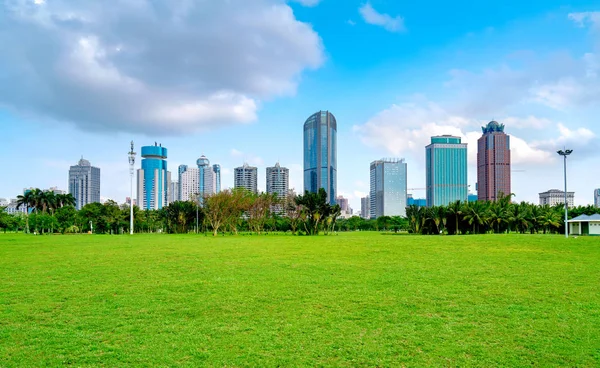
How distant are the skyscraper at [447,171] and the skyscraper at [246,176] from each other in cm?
7732

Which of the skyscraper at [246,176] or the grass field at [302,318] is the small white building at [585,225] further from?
the skyscraper at [246,176]

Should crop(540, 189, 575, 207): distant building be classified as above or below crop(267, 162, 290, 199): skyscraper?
below

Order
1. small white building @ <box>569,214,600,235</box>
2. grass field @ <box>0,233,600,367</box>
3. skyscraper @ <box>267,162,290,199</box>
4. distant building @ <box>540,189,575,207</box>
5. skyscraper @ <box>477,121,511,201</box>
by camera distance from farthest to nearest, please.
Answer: skyscraper @ <box>267,162,290,199</box>
distant building @ <box>540,189,575,207</box>
skyscraper @ <box>477,121,511,201</box>
small white building @ <box>569,214,600,235</box>
grass field @ <box>0,233,600,367</box>

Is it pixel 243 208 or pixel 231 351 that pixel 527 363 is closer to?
pixel 231 351

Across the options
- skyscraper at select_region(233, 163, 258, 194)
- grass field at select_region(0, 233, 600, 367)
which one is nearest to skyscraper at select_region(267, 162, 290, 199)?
skyscraper at select_region(233, 163, 258, 194)

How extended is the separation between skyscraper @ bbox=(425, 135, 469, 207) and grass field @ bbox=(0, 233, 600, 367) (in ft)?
574

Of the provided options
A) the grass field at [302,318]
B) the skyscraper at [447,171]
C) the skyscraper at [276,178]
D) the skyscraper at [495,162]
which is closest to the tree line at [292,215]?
the grass field at [302,318]

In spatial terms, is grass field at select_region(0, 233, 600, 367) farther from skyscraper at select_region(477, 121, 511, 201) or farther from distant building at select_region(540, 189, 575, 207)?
distant building at select_region(540, 189, 575, 207)

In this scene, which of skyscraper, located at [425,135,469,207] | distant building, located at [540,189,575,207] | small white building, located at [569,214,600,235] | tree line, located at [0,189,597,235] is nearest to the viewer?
small white building, located at [569,214,600,235]

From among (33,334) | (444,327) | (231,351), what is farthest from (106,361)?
(444,327)

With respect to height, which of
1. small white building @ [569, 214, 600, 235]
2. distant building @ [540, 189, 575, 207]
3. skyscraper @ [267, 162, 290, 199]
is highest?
skyscraper @ [267, 162, 290, 199]

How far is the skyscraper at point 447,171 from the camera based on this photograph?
18000 cm

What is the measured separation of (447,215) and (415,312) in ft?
171

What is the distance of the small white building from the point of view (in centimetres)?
4025
